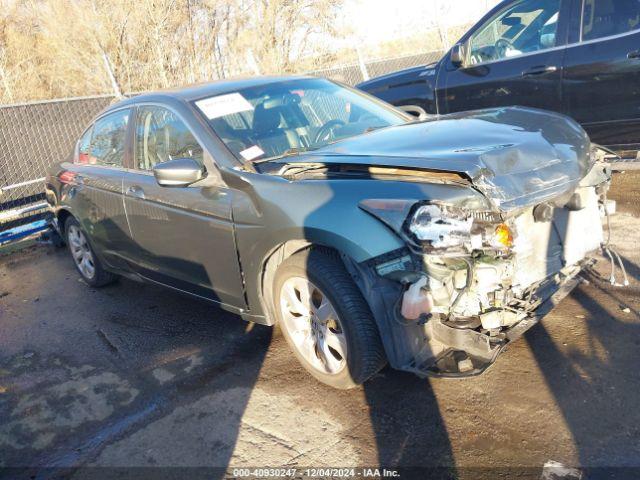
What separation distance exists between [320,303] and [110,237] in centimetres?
247

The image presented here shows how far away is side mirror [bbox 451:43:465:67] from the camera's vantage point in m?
6.29

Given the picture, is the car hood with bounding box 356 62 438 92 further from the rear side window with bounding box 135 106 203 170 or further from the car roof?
the rear side window with bounding box 135 106 203 170

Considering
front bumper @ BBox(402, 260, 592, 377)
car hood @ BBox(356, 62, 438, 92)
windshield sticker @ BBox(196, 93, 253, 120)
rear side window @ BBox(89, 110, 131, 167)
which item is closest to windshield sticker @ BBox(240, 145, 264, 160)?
windshield sticker @ BBox(196, 93, 253, 120)

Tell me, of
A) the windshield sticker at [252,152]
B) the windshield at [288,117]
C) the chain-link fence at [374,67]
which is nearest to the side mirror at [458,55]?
the windshield at [288,117]

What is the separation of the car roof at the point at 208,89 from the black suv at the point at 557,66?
2.38 m

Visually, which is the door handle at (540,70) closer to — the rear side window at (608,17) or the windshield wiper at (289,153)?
the rear side window at (608,17)

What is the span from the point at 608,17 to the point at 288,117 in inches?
131

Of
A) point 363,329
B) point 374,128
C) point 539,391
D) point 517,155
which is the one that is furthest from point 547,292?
point 374,128

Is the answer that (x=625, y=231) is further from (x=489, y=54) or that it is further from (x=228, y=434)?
(x=228, y=434)

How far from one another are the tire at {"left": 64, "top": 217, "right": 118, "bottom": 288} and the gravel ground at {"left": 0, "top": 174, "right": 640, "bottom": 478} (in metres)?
1.03

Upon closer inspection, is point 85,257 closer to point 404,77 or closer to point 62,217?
point 62,217

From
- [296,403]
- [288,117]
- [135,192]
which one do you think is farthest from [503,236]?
[135,192]

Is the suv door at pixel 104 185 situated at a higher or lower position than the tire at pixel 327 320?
higher

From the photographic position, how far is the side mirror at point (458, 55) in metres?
6.29
